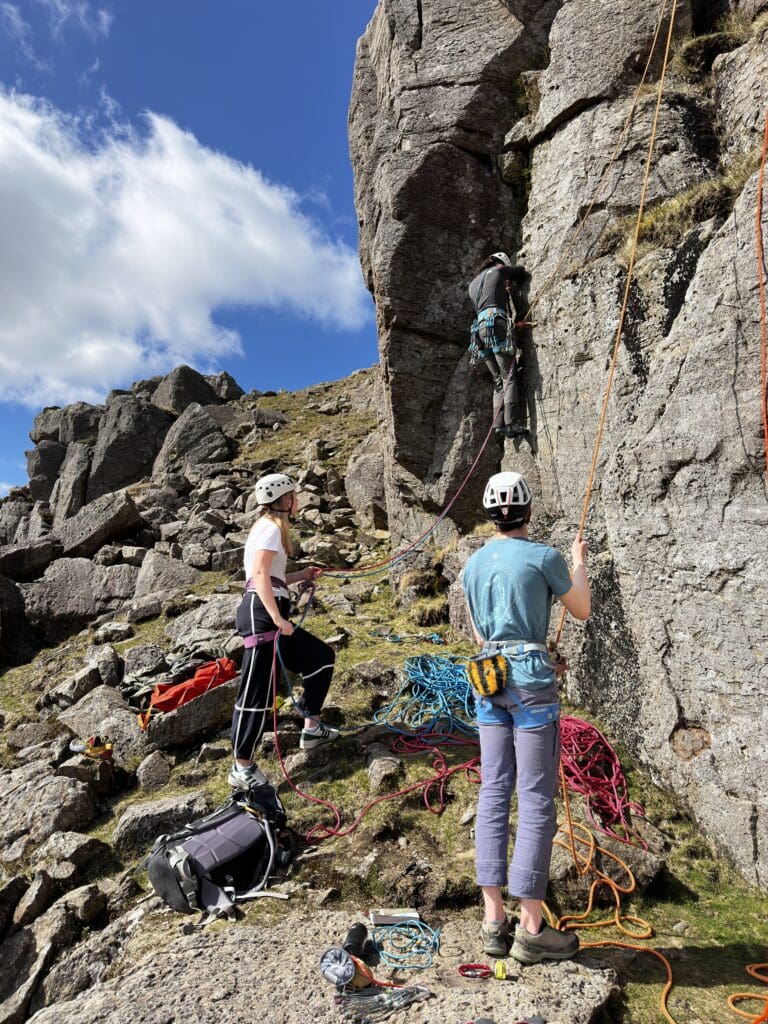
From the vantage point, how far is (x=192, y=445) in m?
30.8

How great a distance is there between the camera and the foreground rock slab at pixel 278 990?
3408mm

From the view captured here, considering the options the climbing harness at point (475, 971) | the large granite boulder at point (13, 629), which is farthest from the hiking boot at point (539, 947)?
the large granite boulder at point (13, 629)

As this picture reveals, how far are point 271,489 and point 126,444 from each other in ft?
98.4

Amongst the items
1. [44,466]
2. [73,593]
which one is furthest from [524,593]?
[44,466]

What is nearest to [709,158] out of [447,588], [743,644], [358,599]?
[743,644]

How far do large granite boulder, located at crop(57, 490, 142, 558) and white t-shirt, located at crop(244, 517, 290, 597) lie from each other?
45.0ft

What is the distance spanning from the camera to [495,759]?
3857 millimetres

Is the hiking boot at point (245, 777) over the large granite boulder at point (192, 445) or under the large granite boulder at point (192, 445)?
under

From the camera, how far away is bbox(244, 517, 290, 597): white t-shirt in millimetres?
5695

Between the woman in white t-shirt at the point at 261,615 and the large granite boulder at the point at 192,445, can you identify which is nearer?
the woman in white t-shirt at the point at 261,615

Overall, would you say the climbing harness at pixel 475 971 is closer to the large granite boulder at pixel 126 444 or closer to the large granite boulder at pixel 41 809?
the large granite boulder at pixel 41 809

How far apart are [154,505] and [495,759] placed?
21.4 metres

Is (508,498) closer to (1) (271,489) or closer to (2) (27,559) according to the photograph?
(1) (271,489)

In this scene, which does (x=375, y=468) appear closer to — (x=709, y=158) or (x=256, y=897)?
(x=709, y=158)
